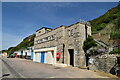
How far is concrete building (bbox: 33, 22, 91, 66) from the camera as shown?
711 inches

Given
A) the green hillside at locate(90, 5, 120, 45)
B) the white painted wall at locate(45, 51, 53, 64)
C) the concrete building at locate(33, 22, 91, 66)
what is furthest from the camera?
the white painted wall at locate(45, 51, 53, 64)

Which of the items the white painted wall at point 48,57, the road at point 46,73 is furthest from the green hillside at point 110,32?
the white painted wall at point 48,57

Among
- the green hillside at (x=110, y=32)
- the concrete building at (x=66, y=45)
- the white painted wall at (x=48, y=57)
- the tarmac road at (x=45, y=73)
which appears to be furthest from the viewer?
the white painted wall at (x=48, y=57)

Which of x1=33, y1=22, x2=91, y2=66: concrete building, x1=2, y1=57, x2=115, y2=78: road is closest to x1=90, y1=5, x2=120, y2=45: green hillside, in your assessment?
x1=33, y1=22, x2=91, y2=66: concrete building

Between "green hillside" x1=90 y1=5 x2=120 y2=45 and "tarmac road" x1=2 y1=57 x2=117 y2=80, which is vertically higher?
"green hillside" x1=90 y1=5 x2=120 y2=45

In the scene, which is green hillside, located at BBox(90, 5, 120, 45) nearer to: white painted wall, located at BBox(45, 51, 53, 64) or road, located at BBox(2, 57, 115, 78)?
road, located at BBox(2, 57, 115, 78)

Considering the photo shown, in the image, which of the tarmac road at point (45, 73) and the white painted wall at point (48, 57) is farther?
the white painted wall at point (48, 57)

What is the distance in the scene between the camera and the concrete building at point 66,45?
711 inches

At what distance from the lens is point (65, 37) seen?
2130 centimetres

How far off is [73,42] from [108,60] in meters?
7.39

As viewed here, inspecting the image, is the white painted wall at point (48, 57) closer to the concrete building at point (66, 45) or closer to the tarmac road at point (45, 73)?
the concrete building at point (66, 45)

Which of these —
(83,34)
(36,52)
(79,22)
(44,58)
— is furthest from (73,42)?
(36,52)

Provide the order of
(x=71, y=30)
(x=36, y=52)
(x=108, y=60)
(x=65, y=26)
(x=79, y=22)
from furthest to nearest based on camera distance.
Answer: (x=36, y=52) → (x=65, y=26) → (x=71, y=30) → (x=79, y=22) → (x=108, y=60)

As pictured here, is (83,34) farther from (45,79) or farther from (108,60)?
(45,79)
